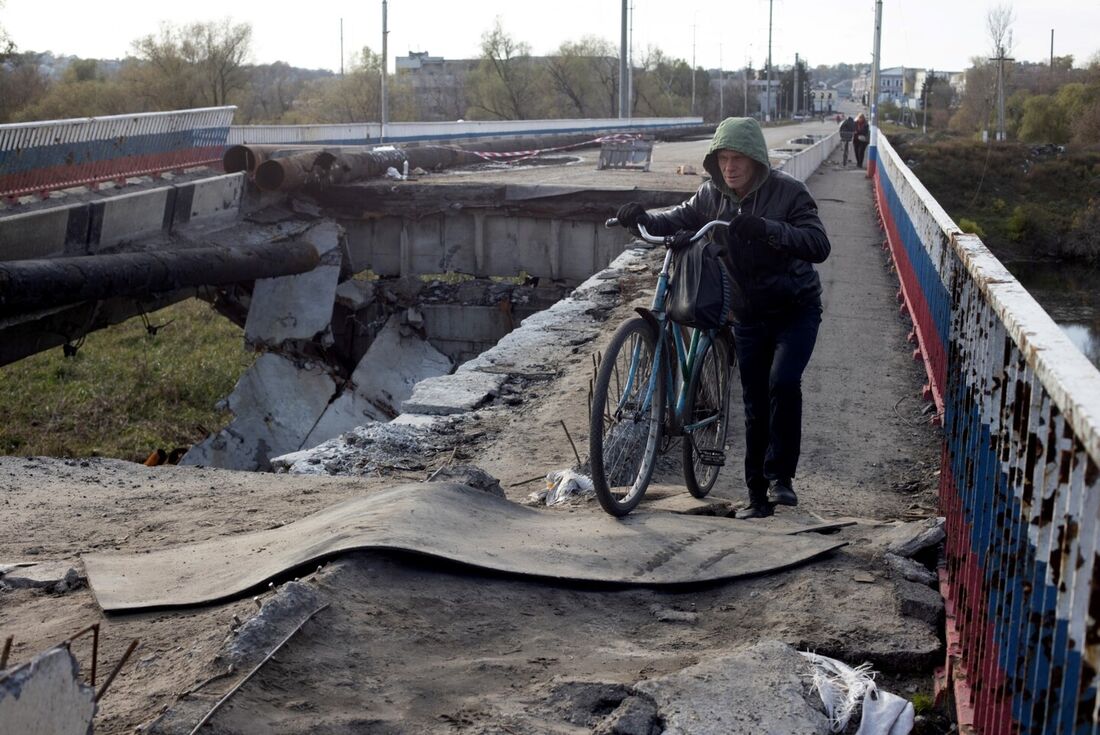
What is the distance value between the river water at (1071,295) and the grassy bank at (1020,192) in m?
3.24

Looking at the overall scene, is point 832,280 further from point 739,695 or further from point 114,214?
point 739,695

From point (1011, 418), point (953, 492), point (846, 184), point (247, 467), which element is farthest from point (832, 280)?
point (846, 184)

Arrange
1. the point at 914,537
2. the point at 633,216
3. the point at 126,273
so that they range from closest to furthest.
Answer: the point at 914,537, the point at 633,216, the point at 126,273

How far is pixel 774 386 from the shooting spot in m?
5.32

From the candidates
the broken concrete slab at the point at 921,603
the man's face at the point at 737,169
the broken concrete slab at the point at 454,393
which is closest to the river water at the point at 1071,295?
the broken concrete slab at the point at 454,393

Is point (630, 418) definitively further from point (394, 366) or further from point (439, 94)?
point (439, 94)

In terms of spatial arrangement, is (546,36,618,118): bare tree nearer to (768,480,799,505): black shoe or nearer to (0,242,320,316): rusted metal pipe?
(0,242,320,316): rusted metal pipe

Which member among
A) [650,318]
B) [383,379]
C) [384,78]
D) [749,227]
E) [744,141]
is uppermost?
[384,78]

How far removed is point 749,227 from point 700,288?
0.32 meters

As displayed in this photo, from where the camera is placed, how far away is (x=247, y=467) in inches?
688

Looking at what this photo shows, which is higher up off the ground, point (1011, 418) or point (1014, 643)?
point (1011, 418)

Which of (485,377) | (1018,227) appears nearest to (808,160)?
(1018,227)

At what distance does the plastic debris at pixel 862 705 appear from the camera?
10.5 feet

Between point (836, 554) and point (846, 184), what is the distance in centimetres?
2871
